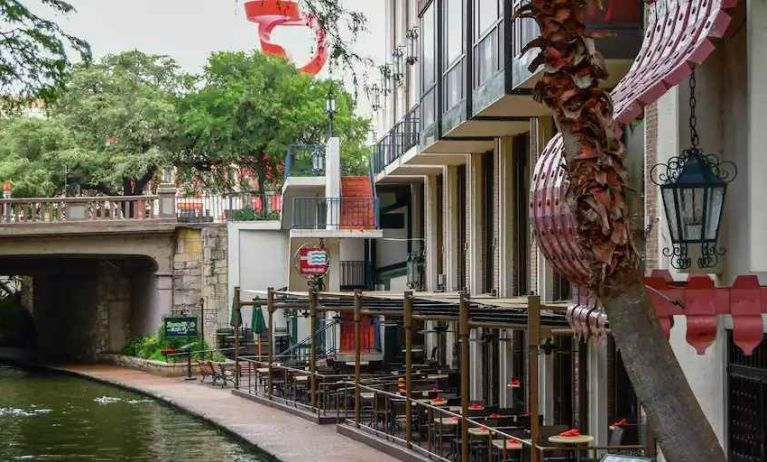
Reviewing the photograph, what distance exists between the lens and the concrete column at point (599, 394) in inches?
809

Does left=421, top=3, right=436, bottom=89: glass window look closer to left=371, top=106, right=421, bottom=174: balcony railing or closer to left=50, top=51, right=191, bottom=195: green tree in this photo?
left=371, top=106, right=421, bottom=174: balcony railing

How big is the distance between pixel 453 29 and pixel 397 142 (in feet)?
33.6

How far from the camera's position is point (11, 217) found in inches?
1845

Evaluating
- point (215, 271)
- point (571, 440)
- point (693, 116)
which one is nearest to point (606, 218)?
point (693, 116)

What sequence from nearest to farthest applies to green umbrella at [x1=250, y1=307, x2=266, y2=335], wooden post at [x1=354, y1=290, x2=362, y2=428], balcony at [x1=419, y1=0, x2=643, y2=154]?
balcony at [x1=419, y1=0, x2=643, y2=154] < wooden post at [x1=354, y1=290, x2=362, y2=428] < green umbrella at [x1=250, y1=307, x2=266, y2=335]

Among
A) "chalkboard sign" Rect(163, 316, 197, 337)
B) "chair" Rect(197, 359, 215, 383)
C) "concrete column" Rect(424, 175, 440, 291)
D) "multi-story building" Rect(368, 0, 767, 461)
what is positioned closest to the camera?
"multi-story building" Rect(368, 0, 767, 461)

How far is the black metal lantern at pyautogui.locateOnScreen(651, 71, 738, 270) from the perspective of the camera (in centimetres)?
1219

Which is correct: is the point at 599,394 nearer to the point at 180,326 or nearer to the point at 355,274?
the point at 180,326

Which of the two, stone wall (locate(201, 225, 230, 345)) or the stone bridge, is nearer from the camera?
the stone bridge

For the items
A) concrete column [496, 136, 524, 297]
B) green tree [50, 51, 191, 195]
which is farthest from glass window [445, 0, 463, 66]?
green tree [50, 51, 191, 195]

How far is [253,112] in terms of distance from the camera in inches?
2319

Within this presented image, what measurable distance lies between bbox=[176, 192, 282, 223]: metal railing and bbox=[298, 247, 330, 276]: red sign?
5.83 meters

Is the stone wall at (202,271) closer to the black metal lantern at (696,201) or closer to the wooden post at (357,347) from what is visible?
the wooden post at (357,347)

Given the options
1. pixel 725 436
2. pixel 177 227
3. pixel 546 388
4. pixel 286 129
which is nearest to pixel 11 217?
pixel 177 227
